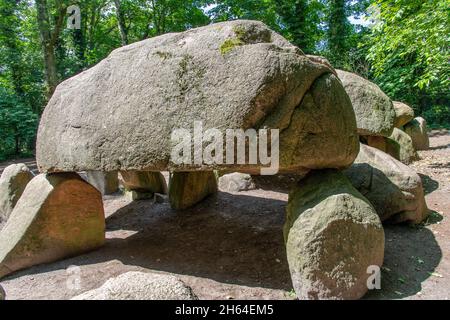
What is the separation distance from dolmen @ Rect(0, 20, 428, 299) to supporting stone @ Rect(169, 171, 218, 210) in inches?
88.0

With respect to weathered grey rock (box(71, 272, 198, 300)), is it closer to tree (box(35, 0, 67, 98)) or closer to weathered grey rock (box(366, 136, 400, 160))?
weathered grey rock (box(366, 136, 400, 160))

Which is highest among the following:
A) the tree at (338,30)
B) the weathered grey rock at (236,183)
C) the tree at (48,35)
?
the tree at (338,30)

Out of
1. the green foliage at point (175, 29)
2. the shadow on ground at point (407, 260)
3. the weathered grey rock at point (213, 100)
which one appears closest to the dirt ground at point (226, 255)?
the shadow on ground at point (407, 260)

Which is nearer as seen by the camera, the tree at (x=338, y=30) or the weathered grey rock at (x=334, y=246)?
the weathered grey rock at (x=334, y=246)

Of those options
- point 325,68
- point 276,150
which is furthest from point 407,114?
point 276,150

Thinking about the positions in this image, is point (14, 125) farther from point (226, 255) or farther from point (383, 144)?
point (383, 144)

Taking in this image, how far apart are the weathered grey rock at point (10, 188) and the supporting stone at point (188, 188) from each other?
8.89 ft

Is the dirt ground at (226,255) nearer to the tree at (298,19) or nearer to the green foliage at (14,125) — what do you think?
the green foliage at (14,125)

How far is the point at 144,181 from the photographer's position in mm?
6297

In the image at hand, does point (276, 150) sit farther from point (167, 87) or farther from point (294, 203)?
point (167, 87)

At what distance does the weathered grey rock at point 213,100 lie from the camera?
2662 millimetres

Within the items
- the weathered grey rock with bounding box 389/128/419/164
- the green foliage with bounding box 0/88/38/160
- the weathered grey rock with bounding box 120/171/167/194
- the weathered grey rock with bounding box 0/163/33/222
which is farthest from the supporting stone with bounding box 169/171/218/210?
the green foliage with bounding box 0/88/38/160

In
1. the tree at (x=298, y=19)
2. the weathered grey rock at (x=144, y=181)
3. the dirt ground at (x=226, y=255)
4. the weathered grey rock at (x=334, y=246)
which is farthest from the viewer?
the tree at (x=298, y=19)

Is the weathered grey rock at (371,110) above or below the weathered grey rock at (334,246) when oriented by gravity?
above
